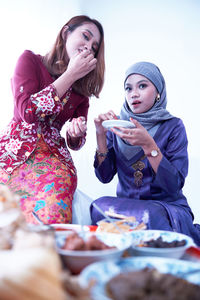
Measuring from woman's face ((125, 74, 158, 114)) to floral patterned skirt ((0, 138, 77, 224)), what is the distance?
54cm

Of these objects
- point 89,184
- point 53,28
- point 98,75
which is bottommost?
point 89,184

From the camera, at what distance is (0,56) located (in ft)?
7.64

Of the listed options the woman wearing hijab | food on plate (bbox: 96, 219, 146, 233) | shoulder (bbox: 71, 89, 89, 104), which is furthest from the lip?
food on plate (bbox: 96, 219, 146, 233)

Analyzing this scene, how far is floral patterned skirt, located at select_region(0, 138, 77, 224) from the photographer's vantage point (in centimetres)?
118

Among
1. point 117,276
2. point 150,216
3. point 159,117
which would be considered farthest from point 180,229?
point 117,276

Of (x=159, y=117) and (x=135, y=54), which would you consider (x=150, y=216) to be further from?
(x=135, y=54)

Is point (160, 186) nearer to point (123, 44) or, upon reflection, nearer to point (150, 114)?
point (150, 114)

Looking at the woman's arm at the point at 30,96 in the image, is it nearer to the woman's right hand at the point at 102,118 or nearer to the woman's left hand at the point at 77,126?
the woman's left hand at the point at 77,126

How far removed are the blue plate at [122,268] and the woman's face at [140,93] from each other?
1167 mm

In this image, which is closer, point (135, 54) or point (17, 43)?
point (17, 43)

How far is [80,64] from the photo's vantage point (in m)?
1.36

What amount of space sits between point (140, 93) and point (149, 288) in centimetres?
128

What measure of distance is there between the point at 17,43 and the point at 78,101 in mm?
1133

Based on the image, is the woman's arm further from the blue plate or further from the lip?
the blue plate
